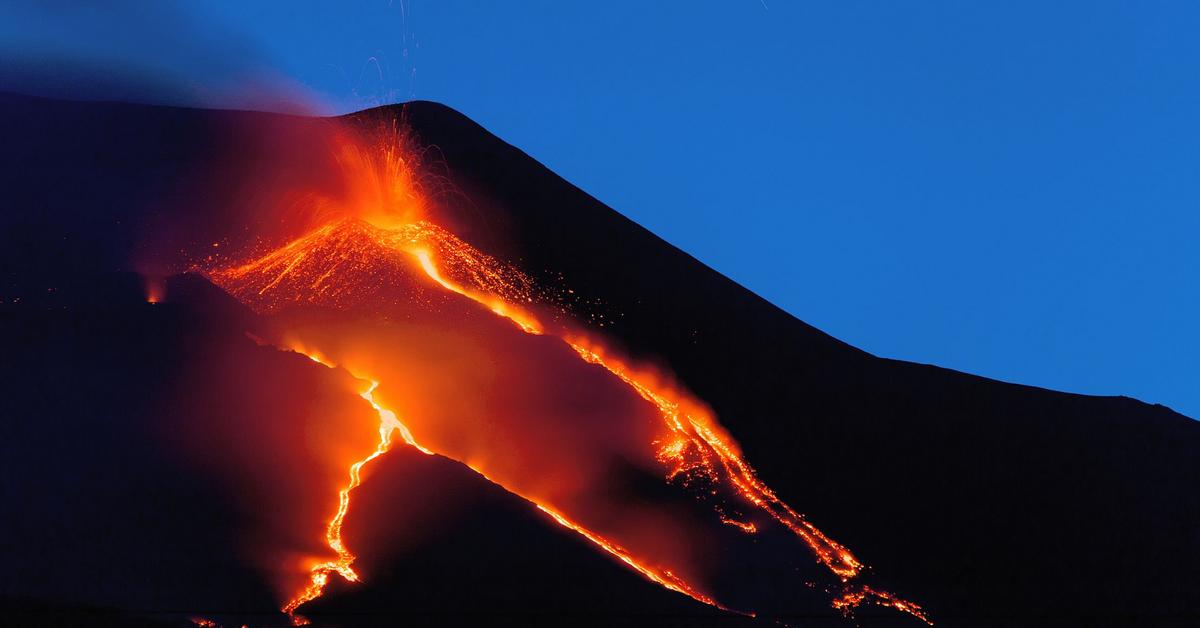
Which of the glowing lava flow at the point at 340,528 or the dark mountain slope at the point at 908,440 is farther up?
the dark mountain slope at the point at 908,440

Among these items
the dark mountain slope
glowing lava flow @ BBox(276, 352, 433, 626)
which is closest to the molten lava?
glowing lava flow @ BBox(276, 352, 433, 626)

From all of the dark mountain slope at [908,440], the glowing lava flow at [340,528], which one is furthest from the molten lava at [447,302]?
the dark mountain slope at [908,440]

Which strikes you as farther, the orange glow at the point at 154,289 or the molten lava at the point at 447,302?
the orange glow at the point at 154,289

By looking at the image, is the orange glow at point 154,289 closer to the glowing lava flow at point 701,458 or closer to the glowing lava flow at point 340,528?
the glowing lava flow at point 340,528

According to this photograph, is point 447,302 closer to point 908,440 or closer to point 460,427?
point 460,427

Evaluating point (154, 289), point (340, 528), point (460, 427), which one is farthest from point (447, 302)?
point (340, 528)

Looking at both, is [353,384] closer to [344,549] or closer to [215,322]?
[215,322]

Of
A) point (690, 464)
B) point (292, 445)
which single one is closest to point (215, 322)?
point (292, 445)
